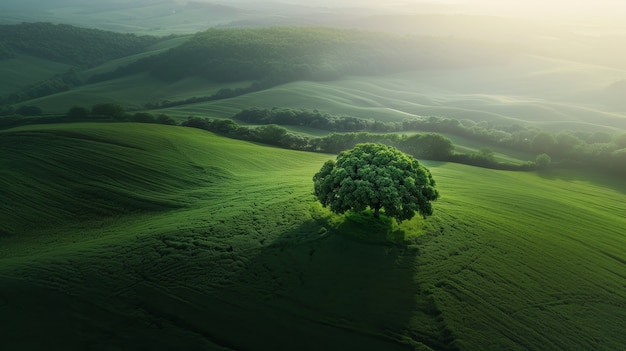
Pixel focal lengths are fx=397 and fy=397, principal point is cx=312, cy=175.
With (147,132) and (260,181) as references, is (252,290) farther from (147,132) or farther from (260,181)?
(147,132)

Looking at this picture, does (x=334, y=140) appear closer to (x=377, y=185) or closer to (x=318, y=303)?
(x=377, y=185)

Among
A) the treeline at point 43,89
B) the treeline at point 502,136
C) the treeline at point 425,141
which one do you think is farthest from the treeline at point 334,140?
the treeline at point 43,89

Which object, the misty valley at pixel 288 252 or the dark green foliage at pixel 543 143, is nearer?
the misty valley at pixel 288 252

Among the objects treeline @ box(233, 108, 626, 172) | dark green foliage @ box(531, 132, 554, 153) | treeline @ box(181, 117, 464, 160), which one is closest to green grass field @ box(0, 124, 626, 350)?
treeline @ box(181, 117, 464, 160)

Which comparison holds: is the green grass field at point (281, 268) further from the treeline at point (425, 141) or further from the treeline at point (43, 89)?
the treeline at point (43, 89)

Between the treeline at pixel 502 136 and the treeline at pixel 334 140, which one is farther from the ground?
the treeline at pixel 502 136

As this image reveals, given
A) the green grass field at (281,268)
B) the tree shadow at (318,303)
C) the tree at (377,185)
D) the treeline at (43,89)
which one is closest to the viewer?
the tree shadow at (318,303)
